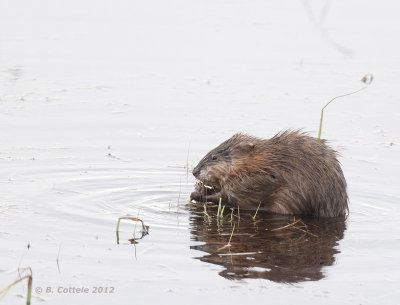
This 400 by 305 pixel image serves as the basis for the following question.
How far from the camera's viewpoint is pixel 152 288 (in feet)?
18.7

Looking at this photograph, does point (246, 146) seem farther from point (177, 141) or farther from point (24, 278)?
point (24, 278)

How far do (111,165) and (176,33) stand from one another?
737 centimetres

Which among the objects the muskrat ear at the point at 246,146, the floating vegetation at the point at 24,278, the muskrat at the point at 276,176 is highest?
the muskrat ear at the point at 246,146

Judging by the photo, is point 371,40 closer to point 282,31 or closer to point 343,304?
point 282,31

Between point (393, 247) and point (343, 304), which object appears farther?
point (393, 247)

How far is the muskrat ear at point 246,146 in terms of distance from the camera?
8.11 m

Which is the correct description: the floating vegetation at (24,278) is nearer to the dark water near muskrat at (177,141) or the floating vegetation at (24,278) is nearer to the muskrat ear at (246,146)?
the dark water near muskrat at (177,141)

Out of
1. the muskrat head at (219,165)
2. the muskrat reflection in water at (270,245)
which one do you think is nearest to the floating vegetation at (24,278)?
the muskrat reflection in water at (270,245)

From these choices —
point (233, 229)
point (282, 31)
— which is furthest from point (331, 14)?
point (233, 229)

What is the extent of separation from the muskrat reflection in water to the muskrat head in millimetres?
332

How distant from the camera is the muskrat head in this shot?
816cm

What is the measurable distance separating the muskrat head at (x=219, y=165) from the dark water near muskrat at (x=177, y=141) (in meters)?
0.30

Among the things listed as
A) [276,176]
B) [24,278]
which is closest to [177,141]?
[276,176]

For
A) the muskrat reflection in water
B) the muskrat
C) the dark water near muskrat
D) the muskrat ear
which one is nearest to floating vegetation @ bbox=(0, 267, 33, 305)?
the dark water near muskrat
